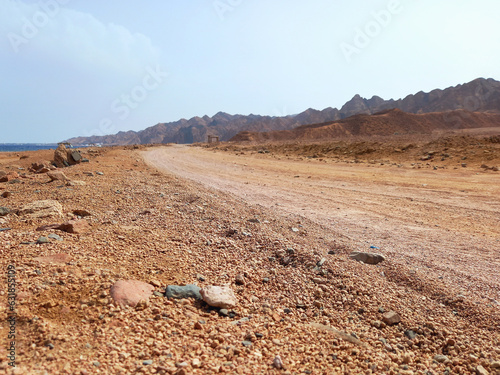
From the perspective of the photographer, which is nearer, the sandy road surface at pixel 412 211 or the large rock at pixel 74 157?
the sandy road surface at pixel 412 211

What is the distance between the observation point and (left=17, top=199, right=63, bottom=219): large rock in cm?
628

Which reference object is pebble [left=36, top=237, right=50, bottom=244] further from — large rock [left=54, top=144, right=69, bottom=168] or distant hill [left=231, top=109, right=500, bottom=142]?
distant hill [left=231, top=109, right=500, bottom=142]

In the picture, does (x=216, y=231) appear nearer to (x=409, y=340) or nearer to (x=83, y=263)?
(x=83, y=263)

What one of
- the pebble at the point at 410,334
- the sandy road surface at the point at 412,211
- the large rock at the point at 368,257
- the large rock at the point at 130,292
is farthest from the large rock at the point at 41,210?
the pebble at the point at 410,334

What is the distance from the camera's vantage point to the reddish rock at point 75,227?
5.34m

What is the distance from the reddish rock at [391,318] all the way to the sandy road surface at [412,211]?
4.14 feet

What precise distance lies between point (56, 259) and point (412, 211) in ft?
29.4

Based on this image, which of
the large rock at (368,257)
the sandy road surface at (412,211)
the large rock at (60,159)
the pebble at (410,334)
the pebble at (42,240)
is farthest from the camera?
the large rock at (60,159)

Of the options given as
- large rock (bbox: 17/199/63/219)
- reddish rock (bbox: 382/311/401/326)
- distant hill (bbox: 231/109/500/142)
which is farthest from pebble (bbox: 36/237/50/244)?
distant hill (bbox: 231/109/500/142)

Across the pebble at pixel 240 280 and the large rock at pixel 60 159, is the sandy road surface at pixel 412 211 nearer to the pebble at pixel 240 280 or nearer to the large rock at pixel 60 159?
the pebble at pixel 240 280

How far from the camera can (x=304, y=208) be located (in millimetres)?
9344

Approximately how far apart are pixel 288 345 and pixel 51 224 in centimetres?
482

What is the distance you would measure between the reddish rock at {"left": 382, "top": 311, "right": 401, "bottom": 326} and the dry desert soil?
0.05ft

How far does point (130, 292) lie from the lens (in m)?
3.55
